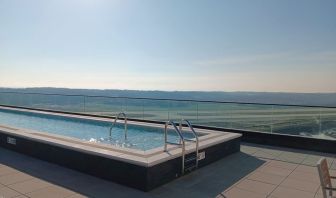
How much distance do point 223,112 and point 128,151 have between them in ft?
13.8

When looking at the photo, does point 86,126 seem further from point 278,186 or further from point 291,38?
point 291,38

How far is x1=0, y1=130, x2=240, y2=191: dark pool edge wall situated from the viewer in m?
3.79

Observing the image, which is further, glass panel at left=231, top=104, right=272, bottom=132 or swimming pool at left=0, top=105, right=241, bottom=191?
glass panel at left=231, top=104, right=272, bottom=132

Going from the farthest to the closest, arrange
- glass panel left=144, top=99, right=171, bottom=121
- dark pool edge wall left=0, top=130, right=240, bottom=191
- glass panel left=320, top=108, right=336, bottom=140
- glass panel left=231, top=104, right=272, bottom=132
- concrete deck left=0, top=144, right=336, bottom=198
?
1. glass panel left=144, top=99, right=171, bottom=121
2. glass panel left=231, top=104, right=272, bottom=132
3. glass panel left=320, top=108, right=336, bottom=140
4. dark pool edge wall left=0, top=130, right=240, bottom=191
5. concrete deck left=0, top=144, right=336, bottom=198


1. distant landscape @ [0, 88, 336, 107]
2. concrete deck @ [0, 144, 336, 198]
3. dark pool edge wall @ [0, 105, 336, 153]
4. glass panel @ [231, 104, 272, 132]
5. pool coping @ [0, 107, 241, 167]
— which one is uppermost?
distant landscape @ [0, 88, 336, 107]

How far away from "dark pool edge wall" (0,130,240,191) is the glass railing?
219 cm

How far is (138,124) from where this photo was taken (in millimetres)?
7102

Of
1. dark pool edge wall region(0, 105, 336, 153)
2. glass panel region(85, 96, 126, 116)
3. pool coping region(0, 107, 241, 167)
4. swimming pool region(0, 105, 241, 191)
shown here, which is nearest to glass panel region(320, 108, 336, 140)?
dark pool edge wall region(0, 105, 336, 153)

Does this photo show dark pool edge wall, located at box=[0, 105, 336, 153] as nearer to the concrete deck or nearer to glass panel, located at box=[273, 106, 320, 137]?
glass panel, located at box=[273, 106, 320, 137]

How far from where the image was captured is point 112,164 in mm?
4016

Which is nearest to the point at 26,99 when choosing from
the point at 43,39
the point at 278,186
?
the point at 43,39

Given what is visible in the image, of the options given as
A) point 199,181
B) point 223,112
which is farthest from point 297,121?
point 199,181

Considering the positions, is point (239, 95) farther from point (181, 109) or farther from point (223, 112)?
point (223, 112)

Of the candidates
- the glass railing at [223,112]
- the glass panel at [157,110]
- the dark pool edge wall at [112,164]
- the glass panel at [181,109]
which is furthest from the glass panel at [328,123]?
the glass panel at [157,110]
